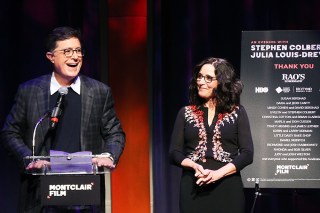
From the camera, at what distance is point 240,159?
3867 mm

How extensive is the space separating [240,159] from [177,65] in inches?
80.3

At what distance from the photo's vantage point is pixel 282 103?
4.90m

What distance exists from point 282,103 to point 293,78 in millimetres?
209

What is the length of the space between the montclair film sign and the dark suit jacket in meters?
1.42

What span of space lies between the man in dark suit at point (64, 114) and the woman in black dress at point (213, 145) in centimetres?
43

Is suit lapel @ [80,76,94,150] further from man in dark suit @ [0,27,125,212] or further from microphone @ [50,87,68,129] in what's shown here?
microphone @ [50,87,68,129]

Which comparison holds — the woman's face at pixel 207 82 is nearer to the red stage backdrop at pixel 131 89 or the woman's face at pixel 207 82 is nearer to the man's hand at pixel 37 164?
the man's hand at pixel 37 164

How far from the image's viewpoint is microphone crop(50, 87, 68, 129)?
11.3 feet

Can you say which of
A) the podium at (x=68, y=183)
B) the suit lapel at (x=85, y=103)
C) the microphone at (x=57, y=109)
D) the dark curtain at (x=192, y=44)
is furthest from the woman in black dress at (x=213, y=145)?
the dark curtain at (x=192, y=44)

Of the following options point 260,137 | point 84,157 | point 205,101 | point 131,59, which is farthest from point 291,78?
point 84,157

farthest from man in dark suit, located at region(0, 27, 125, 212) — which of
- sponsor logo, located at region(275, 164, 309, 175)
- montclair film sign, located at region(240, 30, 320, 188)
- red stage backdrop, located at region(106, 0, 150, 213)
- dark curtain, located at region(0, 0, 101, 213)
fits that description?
red stage backdrop, located at region(106, 0, 150, 213)

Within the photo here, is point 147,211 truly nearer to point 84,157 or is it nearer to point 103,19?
point 103,19

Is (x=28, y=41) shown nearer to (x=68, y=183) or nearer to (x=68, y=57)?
(x=68, y=57)

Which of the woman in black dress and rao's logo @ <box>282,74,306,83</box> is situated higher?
rao's logo @ <box>282,74,306,83</box>
